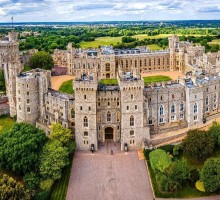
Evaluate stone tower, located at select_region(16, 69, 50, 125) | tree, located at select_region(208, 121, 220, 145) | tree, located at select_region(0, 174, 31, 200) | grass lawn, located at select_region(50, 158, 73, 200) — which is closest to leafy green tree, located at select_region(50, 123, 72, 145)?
grass lawn, located at select_region(50, 158, 73, 200)

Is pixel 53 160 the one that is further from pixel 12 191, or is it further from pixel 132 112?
pixel 132 112

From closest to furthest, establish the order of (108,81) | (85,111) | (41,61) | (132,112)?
(85,111)
(132,112)
(108,81)
(41,61)

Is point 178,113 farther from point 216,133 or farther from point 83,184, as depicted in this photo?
point 83,184

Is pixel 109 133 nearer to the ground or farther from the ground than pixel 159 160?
farther from the ground

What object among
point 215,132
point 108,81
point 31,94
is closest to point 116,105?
point 31,94

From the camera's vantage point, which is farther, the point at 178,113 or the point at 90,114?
the point at 178,113

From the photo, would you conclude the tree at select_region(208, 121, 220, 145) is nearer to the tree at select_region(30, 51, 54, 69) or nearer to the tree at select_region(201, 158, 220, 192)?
the tree at select_region(201, 158, 220, 192)

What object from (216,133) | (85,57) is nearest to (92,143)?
(216,133)
